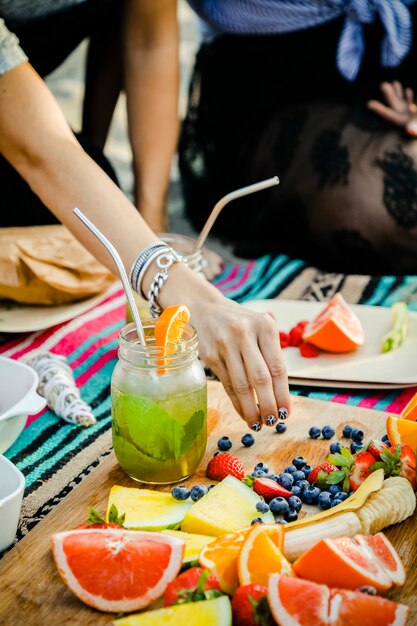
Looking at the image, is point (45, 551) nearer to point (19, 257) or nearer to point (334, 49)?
point (19, 257)

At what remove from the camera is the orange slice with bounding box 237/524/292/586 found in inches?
44.6

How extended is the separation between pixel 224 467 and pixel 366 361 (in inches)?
27.4

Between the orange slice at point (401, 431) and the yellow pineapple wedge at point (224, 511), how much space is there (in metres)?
0.29

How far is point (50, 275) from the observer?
2279mm

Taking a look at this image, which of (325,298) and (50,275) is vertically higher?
(50,275)

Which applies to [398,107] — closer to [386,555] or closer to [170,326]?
[170,326]

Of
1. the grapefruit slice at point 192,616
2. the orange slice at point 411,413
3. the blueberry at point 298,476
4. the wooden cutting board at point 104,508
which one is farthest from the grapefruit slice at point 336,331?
the grapefruit slice at point 192,616

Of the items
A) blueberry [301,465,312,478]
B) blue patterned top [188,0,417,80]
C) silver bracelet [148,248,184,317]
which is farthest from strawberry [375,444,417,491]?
blue patterned top [188,0,417,80]

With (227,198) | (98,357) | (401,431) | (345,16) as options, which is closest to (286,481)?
(401,431)

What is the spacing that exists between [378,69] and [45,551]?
2.23m

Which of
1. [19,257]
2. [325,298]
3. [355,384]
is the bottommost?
[325,298]

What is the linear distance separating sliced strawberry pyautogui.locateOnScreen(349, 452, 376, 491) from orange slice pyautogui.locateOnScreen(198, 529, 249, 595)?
0.95 feet

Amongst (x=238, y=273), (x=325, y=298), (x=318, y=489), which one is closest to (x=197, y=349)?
(x=318, y=489)

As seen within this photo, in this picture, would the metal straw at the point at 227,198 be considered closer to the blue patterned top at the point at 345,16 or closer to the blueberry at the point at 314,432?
the blueberry at the point at 314,432
